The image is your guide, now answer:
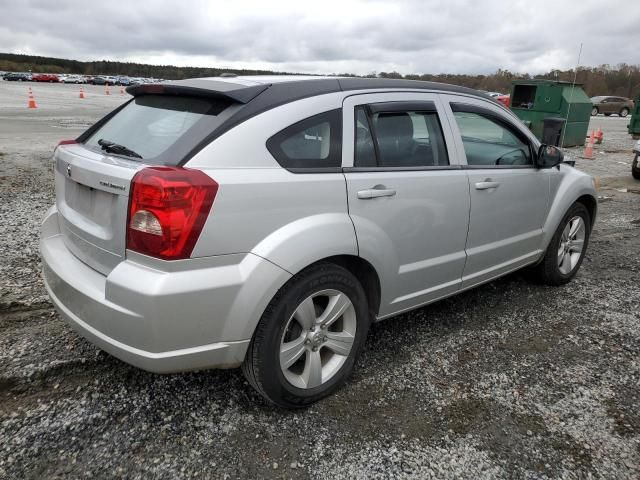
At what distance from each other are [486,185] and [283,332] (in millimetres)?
1786

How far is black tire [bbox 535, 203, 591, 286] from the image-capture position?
4344mm

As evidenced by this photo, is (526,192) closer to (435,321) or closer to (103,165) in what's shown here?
(435,321)

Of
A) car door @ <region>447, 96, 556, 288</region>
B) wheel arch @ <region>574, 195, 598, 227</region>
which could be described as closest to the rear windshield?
car door @ <region>447, 96, 556, 288</region>

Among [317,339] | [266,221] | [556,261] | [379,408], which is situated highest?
[266,221]

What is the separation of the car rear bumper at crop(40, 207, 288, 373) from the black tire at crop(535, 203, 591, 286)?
2.94 m

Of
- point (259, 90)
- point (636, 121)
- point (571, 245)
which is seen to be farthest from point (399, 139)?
point (636, 121)

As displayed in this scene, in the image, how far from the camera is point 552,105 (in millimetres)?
14656

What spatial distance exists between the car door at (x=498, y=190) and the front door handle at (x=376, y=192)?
0.79m

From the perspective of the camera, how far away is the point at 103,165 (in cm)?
236

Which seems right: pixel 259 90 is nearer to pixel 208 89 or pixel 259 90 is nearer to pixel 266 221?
pixel 208 89

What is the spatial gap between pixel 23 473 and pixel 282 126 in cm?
192

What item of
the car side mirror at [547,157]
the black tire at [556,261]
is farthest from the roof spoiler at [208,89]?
the black tire at [556,261]

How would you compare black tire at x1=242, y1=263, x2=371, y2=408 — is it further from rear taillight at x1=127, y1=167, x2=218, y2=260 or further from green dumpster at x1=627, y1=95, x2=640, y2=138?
green dumpster at x1=627, y1=95, x2=640, y2=138

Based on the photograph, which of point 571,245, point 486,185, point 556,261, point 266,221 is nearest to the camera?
point 266,221
